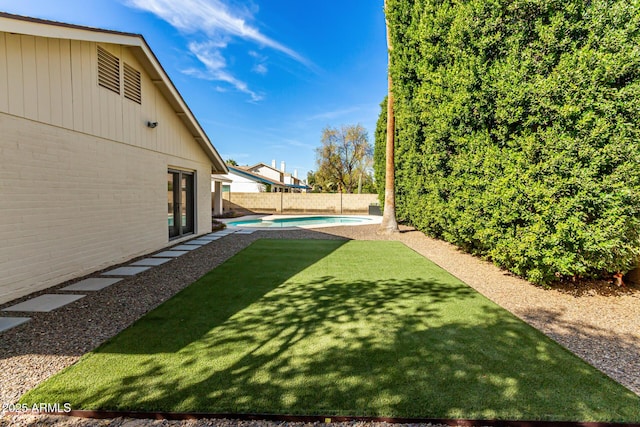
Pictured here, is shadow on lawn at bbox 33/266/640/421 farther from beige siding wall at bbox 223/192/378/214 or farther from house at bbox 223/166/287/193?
house at bbox 223/166/287/193

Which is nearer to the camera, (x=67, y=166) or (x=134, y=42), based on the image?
(x=67, y=166)

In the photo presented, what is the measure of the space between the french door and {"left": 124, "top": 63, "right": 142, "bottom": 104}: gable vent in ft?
8.60

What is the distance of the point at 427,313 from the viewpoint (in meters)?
4.45

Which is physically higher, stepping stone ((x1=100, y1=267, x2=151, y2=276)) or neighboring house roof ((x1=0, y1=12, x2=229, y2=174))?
neighboring house roof ((x1=0, y1=12, x2=229, y2=174))

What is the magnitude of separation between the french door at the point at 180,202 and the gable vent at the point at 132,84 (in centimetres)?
262

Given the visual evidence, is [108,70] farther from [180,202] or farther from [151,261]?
[151,261]

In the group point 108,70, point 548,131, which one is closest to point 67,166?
point 108,70

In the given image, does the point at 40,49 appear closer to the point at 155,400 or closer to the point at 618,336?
the point at 155,400

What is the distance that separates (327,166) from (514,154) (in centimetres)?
3592

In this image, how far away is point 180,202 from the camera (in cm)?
1072

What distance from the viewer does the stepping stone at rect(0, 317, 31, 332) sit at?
3.86m

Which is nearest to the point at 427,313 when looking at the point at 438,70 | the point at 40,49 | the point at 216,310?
the point at 216,310

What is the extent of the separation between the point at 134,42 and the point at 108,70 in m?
0.98

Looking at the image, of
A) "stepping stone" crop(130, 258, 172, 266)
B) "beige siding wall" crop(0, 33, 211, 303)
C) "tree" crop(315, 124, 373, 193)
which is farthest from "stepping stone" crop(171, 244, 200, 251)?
"tree" crop(315, 124, 373, 193)
